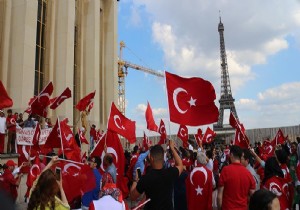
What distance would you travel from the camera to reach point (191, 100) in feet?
23.8

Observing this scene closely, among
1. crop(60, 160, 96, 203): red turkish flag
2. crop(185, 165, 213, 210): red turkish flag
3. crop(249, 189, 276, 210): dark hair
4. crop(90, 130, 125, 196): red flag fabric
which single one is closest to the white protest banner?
crop(90, 130, 125, 196): red flag fabric

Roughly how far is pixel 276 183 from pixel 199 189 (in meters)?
1.55

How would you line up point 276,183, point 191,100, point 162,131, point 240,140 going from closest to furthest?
point 276,183 < point 191,100 < point 240,140 < point 162,131

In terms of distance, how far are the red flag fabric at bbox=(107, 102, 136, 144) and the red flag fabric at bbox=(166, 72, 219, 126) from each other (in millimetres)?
1685

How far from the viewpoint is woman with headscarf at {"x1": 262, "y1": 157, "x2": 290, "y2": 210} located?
5.62 meters

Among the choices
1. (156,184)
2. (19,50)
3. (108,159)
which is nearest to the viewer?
(156,184)

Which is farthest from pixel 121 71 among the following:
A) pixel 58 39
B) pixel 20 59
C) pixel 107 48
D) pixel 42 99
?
pixel 42 99

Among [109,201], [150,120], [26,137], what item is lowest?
[109,201]

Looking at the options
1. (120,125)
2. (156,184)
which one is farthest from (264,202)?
(120,125)

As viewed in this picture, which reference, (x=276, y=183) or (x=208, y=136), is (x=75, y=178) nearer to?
(x=276, y=183)

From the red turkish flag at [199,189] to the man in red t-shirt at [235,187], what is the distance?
4.67 ft

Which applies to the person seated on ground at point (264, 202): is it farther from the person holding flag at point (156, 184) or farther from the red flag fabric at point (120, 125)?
the red flag fabric at point (120, 125)

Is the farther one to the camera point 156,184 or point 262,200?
point 156,184

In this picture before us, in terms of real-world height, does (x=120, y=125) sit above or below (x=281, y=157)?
above
